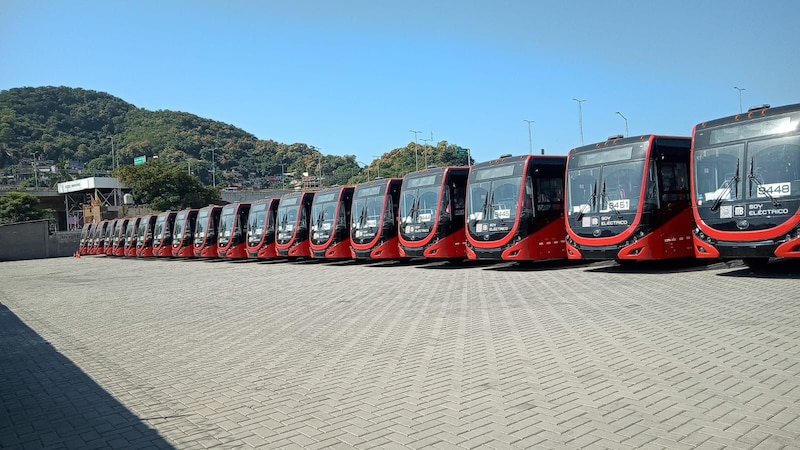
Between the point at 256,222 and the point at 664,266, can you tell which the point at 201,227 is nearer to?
the point at 256,222

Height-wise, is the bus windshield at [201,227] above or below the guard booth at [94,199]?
below

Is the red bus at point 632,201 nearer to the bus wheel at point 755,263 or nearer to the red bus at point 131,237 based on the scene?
the bus wheel at point 755,263

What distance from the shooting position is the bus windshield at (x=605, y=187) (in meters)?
15.3

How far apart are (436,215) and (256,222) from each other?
43.5ft

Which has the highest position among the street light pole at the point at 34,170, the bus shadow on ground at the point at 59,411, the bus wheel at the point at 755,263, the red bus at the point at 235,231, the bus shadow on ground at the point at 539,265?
the street light pole at the point at 34,170

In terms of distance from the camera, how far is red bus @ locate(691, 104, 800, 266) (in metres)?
12.1

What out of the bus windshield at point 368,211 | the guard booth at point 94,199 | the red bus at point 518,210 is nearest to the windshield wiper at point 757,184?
the red bus at point 518,210

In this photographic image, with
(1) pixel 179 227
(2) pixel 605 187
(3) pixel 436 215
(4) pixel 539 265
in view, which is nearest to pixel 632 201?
(2) pixel 605 187

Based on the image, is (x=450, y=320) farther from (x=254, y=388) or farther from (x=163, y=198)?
(x=163, y=198)

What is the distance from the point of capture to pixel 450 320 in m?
10.1

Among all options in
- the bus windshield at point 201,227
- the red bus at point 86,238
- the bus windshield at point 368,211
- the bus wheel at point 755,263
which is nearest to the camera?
the bus wheel at point 755,263

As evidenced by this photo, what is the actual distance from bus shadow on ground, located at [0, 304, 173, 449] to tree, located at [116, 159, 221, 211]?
7005 centimetres

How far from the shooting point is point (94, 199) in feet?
256

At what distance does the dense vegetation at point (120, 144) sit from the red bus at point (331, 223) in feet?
311
